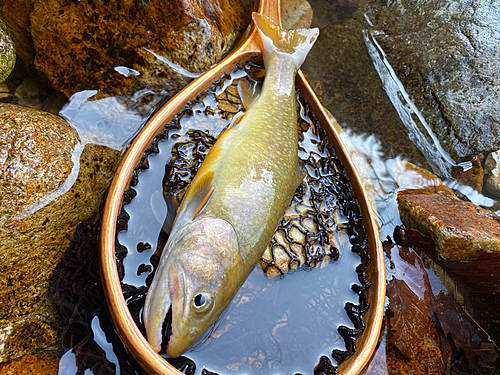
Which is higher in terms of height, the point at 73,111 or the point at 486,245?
the point at 486,245

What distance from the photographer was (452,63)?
430 centimetres

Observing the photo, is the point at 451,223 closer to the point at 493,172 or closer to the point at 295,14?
the point at 493,172

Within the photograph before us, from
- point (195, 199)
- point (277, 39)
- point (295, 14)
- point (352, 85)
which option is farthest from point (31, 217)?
point (295, 14)

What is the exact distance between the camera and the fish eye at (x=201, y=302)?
77.1 inches

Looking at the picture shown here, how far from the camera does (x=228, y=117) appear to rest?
3.22 meters

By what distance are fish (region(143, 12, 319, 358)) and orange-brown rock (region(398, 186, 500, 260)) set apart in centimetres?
143

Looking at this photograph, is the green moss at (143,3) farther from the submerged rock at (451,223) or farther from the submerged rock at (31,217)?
the submerged rock at (451,223)

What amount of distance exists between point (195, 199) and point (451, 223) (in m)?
2.39

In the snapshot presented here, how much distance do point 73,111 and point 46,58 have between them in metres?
0.50

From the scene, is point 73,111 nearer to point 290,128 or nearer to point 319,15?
point 290,128

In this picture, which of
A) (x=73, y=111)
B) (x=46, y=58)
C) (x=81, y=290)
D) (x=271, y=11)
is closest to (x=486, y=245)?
(x=271, y=11)

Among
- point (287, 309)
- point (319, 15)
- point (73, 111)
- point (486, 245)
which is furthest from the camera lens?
point (319, 15)

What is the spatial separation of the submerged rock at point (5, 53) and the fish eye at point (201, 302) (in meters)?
2.56

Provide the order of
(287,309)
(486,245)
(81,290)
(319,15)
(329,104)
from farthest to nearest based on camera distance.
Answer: (319,15) < (329,104) < (486,245) < (287,309) < (81,290)
